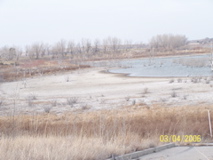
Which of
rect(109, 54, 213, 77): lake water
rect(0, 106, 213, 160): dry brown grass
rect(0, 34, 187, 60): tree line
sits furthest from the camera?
rect(0, 34, 187, 60): tree line

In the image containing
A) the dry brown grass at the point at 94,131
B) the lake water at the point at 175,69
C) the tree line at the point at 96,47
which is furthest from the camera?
the tree line at the point at 96,47

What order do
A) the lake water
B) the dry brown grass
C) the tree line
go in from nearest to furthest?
the dry brown grass → the lake water → the tree line

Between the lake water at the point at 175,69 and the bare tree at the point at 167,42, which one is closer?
the lake water at the point at 175,69

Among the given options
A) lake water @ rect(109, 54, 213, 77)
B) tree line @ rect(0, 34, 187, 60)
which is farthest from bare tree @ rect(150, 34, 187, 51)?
lake water @ rect(109, 54, 213, 77)

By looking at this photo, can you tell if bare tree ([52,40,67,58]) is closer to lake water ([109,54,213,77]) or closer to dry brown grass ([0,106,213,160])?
lake water ([109,54,213,77])

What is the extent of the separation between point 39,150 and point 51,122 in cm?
1005

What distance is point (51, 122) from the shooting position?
16078 millimetres

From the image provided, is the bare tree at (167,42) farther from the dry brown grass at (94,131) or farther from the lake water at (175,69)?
the dry brown grass at (94,131)

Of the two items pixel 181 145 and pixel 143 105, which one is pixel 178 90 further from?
pixel 181 145

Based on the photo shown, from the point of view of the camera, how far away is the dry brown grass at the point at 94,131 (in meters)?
6.32

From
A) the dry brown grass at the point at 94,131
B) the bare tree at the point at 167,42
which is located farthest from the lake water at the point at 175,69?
the bare tree at the point at 167,42

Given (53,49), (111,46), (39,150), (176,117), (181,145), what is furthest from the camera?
(111,46)

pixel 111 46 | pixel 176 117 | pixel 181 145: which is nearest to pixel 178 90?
pixel 176 117

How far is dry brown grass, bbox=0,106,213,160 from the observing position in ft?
20.7
